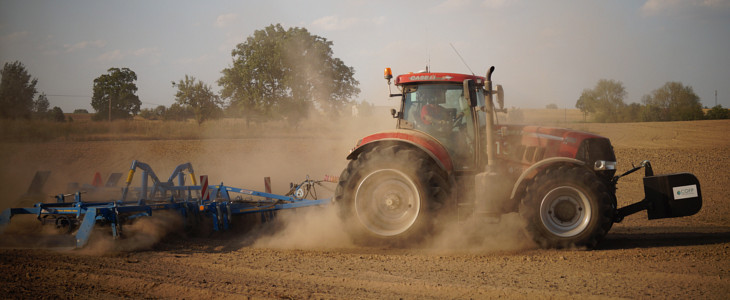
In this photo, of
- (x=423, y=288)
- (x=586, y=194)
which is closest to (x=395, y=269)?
(x=423, y=288)

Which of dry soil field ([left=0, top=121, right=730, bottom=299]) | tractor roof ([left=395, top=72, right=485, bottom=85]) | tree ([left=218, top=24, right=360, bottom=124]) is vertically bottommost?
dry soil field ([left=0, top=121, right=730, bottom=299])

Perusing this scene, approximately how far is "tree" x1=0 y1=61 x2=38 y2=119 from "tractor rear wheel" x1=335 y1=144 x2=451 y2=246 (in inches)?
567

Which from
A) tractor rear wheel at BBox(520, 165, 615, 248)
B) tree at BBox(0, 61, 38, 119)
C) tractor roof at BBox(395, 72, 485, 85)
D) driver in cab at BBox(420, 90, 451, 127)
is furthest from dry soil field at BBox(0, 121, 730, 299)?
tree at BBox(0, 61, 38, 119)

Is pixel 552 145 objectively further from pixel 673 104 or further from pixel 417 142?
pixel 673 104

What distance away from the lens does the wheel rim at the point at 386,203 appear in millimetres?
6375

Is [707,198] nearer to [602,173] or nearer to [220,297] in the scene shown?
[602,173]

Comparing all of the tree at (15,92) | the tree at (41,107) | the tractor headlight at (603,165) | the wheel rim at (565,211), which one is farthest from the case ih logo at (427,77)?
the tree at (41,107)

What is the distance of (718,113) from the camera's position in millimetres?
34094

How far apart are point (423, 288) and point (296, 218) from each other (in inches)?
138

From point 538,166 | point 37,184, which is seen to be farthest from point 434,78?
point 37,184

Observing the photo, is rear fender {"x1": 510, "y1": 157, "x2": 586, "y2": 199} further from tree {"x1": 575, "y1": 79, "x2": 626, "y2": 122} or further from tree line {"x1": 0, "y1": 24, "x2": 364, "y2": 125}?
tree {"x1": 575, "y1": 79, "x2": 626, "y2": 122}

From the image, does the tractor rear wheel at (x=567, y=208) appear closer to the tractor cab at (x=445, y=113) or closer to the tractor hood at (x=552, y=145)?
the tractor hood at (x=552, y=145)

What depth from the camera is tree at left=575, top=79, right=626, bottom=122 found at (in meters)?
39.4

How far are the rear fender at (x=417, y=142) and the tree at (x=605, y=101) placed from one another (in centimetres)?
3743
